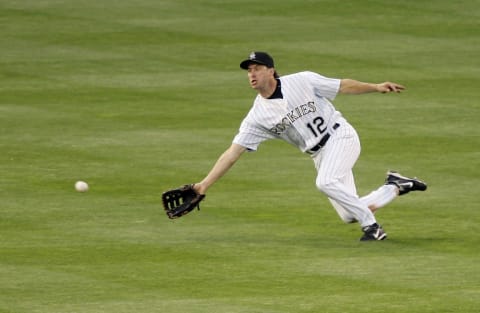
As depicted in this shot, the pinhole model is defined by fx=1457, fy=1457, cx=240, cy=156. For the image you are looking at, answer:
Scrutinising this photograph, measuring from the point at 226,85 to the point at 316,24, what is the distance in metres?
3.88

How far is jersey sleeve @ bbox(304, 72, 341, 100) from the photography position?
1194 centimetres

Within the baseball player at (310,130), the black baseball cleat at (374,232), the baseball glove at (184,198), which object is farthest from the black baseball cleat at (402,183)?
the baseball glove at (184,198)

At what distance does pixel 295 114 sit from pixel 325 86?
1.11 ft

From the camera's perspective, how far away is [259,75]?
11.8 m

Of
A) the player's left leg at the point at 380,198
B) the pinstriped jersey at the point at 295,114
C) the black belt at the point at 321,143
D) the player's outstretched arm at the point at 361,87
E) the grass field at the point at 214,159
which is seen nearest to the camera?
the grass field at the point at 214,159

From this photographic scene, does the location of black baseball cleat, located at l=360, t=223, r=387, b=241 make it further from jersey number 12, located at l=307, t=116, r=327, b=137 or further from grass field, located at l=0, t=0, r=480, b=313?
jersey number 12, located at l=307, t=116, r=327, b=137

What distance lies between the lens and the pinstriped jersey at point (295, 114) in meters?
12.0

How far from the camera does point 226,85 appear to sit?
64.1ft

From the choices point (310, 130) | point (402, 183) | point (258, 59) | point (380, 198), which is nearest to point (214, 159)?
point (402, 183)

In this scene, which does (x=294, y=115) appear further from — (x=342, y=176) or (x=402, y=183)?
(x=402, y=183)

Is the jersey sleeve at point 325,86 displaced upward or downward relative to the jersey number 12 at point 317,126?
upward

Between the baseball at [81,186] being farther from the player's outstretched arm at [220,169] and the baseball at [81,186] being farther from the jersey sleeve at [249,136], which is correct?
the jersey sleeve at [249,136]

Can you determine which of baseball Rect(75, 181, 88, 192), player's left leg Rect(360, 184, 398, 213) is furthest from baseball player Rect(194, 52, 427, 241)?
baseball Rect(75, 181, 88, 192)

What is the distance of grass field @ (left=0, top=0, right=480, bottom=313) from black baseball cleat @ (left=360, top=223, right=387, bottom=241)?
4.0 inches
